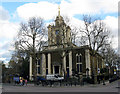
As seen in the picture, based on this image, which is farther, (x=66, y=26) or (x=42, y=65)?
(x=42, y=65)

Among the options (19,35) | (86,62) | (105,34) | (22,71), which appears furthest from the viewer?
(22,71)

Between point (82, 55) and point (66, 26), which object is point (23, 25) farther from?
point (82, 55)

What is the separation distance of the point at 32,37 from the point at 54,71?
47.5 feet

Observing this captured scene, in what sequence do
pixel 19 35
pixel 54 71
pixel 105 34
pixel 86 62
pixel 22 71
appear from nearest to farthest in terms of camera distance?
pixel 105 34, pixel 19 35, pixel 86 62, pixel 54 71, pixel 22 71

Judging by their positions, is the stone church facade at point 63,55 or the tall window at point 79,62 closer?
the stone church facade at point 63,55

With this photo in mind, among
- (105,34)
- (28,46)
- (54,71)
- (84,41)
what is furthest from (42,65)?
(105,34)

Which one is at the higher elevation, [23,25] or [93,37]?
[23,25]

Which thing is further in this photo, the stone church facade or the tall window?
the tall window

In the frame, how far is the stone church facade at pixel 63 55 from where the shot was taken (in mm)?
39713

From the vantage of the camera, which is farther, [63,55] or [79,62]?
[79,62]

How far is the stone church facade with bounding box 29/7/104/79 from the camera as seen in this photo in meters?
39.7

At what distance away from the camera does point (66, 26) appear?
39125mm

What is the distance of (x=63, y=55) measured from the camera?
4269cm

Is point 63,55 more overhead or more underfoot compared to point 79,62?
more overhead
